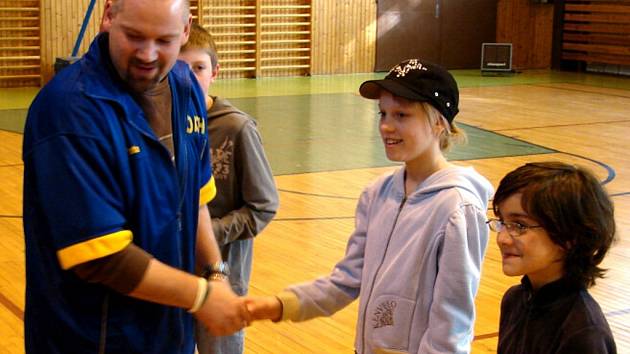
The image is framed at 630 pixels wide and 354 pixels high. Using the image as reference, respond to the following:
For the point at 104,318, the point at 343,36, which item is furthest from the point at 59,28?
the point at 104,318

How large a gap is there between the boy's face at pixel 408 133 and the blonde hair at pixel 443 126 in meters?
0.01

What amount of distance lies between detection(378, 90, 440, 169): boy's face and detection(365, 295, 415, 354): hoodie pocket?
378mm

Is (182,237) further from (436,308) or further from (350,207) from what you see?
(350,207)

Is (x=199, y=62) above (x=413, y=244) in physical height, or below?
above

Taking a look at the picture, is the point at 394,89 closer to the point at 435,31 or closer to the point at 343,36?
the point at 343,36

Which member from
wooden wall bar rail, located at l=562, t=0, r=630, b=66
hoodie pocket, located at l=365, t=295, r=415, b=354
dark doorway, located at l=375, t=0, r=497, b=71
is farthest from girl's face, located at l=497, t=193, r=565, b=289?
wooden wall bar rail, located at l=562, t=0, r=630, b=66

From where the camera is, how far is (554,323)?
2.10 metres

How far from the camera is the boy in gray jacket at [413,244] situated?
235cm

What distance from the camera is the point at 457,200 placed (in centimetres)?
241

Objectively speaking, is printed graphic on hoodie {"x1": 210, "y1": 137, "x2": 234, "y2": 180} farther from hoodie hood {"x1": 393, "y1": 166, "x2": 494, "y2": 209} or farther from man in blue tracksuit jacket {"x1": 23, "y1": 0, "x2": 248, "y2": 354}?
man in blue tracksuit jacket {"x1": 23, "y1": 0, "x2": 248, "y2": 354}

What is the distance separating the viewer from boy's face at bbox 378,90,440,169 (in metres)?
2.51

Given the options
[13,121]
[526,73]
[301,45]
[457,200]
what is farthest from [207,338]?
[526,73]

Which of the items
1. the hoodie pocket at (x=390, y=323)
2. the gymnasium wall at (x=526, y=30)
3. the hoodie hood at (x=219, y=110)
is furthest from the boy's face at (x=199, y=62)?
the gymnasium wall at (x=526, y=30)

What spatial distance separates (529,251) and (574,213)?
5.3 inches
